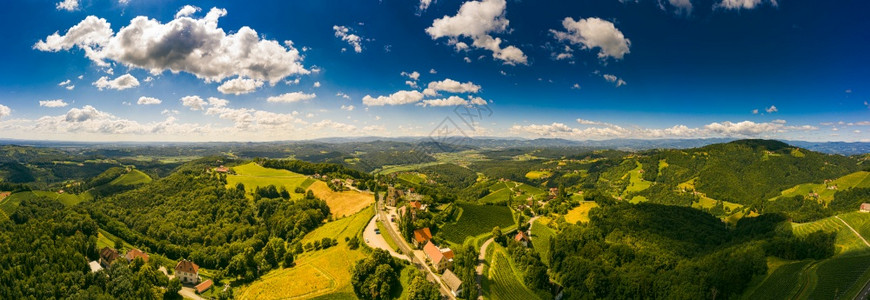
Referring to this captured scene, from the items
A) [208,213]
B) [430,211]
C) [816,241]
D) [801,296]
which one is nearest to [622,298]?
[801,296]

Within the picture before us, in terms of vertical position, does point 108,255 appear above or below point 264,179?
below

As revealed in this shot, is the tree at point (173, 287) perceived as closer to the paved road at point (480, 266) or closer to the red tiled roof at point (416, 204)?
the red tiled roof at point (416, 204)

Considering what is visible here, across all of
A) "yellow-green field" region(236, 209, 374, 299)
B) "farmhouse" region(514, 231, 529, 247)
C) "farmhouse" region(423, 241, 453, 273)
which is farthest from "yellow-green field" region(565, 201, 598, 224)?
"yellow-green field" region(236, 209, 374, 299)

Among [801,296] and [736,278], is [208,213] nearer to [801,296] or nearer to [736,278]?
[736,278]

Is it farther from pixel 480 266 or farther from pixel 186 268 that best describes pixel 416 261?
pixel 186 268

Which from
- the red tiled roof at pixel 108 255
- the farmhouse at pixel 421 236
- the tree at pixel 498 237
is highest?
the farmhouse at pixel 421 236

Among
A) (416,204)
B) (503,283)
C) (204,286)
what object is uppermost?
(416,204)

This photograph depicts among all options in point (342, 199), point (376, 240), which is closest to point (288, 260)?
point (376, 240)

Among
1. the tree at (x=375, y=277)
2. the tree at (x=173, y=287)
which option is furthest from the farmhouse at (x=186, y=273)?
the tree at (x=375, y=277)
